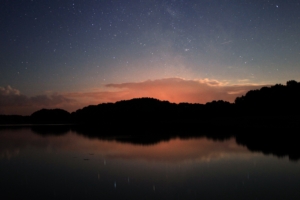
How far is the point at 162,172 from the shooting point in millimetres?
12023

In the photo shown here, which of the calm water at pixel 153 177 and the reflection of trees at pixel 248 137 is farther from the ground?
the reflection of trees at pixel 248 137

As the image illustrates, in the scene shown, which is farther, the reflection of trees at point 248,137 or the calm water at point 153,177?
the reflection of trees at point 248,137

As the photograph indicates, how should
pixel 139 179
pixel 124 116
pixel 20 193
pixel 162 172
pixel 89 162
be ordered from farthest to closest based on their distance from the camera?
pixel 124 116, pixel 89 162, pixel 162 172, pixel 139 179, pixel 20 193

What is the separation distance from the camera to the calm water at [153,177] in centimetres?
883

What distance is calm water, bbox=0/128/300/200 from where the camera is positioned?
883 cm

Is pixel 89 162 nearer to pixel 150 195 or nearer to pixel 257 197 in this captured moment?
pixel 150 195

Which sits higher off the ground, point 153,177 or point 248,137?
point 248,137

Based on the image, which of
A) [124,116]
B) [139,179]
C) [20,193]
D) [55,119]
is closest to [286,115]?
[139,179]

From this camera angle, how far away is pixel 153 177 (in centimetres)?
1112

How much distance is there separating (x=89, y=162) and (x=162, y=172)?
5.07m

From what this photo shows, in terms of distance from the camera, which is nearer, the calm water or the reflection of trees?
the calm water

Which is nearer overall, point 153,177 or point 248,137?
point 153,177

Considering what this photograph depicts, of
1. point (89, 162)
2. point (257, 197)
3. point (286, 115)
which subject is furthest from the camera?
point (286, 115)

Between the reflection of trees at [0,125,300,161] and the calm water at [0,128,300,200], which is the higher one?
the reflection of trees at [0,125,300,161]
